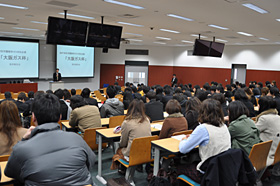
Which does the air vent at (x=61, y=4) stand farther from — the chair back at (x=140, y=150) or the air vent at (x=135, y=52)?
the air vent at (x=135, y=52)

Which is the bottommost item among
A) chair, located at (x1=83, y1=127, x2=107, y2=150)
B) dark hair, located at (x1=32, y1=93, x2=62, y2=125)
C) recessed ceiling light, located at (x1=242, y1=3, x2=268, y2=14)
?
chair, located at (x1=83, y1=127, x2=107, y2=150)

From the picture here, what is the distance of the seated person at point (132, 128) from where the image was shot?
3834 mm

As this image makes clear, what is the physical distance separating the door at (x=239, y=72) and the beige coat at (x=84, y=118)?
14.4m

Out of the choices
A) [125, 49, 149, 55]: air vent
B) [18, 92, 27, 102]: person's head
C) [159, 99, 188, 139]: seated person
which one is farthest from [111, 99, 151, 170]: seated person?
[125, 49, 149, 55]: air vent

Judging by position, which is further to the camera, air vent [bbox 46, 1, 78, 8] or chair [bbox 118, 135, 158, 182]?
air vent [bbox 46, 1, 78, 8]

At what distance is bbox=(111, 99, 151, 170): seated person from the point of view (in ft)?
12.6

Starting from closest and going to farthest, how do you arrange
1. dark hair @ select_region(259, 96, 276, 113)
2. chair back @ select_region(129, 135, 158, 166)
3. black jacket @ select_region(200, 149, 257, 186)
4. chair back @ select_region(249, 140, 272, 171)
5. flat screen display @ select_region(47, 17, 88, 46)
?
black jacket @ select_region(200, 149, 257, 186) < chair back @ select_region(249, 140, 272, 171) < chair back @ select_region(129, 135, 158, 166) < dark hair @ select_region(259, 96, 276, 113) < flat screen display @ select_region(47, 17, 88, 46)

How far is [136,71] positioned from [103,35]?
40.7 ft

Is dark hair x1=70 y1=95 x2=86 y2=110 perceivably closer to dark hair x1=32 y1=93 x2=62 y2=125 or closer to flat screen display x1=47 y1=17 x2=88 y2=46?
flat screen display x1=47 y1=17 x2=88 y2=46

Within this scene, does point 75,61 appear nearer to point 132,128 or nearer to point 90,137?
point 90,137

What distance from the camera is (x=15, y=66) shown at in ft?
46.0

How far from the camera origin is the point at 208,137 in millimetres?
2855

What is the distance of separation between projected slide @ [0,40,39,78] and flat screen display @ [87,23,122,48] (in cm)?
862

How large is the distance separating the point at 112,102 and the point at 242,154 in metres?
3.60
